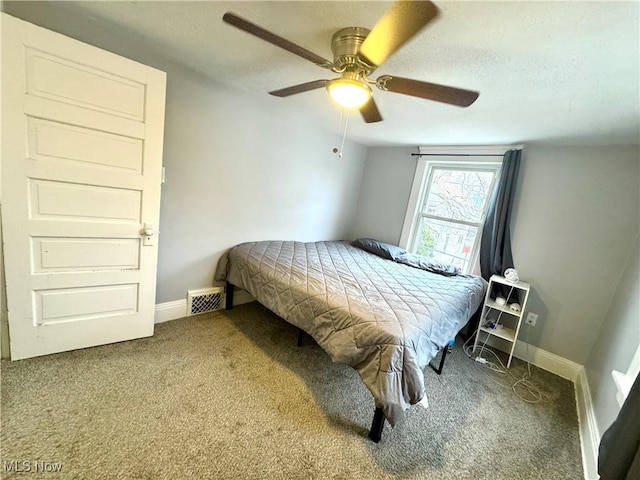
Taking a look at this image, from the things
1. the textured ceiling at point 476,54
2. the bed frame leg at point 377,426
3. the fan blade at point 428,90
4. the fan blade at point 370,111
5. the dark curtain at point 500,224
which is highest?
the textured ceiling at point 476,54

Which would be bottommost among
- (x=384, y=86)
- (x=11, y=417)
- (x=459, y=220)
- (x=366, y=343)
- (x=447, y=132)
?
(x=11, y=417)

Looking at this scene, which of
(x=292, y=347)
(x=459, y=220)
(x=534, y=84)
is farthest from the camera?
(x=459, y=220)

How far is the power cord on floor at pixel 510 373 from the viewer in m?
2.03

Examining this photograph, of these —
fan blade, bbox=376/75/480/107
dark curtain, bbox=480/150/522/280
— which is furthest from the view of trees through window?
fan blade, bbox=376/75/480/107

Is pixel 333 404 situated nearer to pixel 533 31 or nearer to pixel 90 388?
pixel 90 388

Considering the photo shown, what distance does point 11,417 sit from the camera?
1280mm

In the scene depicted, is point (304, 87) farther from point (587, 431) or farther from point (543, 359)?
point (543, 359)

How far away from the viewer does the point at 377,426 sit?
1429mm

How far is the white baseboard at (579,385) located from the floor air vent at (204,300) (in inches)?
112

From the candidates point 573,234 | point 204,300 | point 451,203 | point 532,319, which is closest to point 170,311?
point 204,300

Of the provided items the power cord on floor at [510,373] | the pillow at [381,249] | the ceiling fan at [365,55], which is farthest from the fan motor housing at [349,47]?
the power cord on floor at [510,373]

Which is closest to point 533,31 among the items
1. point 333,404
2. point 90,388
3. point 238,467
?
point 333,404

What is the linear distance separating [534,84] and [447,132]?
108 cm

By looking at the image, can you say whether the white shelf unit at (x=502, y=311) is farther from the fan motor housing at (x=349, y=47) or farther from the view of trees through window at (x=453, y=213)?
the fan motor housing at (x=349, y=47)
